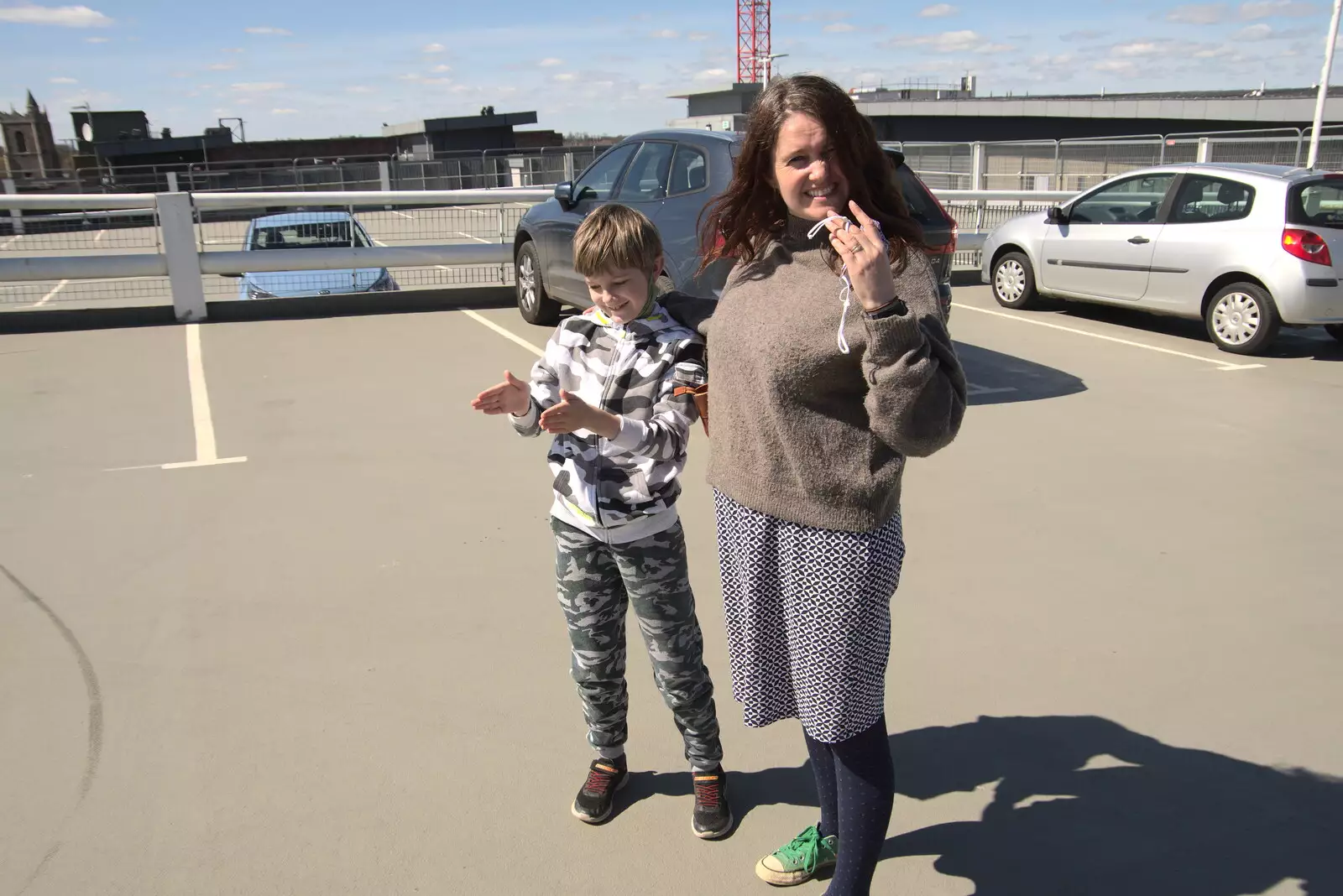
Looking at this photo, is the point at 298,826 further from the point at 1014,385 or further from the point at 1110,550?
the point at 1014,385

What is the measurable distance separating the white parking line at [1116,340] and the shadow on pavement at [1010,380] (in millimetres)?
1275

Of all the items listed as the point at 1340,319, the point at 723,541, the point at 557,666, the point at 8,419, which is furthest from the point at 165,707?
the point at 1340,319

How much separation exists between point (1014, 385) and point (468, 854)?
19.3 feet

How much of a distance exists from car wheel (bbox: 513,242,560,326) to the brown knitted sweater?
7.52m

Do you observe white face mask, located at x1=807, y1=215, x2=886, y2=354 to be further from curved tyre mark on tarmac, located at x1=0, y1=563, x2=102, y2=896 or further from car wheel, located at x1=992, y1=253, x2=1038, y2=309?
car wheel, located at x1=992, y1=253, x2=1038, y2=309

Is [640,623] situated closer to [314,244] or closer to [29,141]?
[314,244]

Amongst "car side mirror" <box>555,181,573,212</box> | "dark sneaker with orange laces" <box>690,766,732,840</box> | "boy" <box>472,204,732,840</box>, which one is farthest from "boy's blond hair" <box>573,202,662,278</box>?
"car side mirror" <box>555,181,573,212</box>

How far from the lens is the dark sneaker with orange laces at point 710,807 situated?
105 inches

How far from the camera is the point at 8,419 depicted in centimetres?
646

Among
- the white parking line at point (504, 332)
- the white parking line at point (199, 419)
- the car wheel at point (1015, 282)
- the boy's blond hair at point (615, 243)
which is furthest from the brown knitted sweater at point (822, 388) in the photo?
the car wheel at point (1015, 282)

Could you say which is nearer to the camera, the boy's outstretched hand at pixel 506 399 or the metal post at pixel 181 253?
the boy's outstretched hand at pixel 506 399

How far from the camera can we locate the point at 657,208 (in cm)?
720

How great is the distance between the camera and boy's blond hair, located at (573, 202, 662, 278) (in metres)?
2.34

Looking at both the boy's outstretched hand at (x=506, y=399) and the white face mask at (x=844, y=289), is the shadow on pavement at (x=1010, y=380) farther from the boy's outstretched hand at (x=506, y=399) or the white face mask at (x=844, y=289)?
the white face mask at (x=844, y=289)
